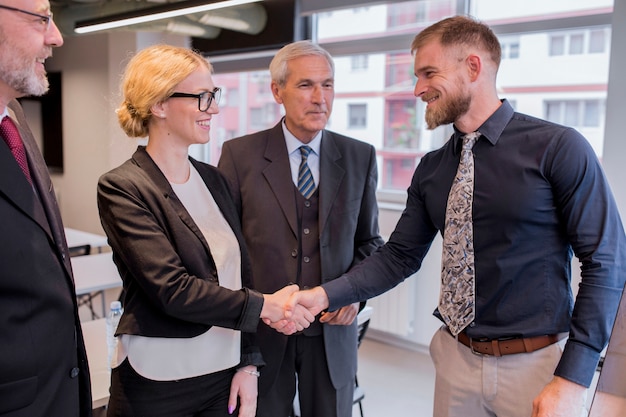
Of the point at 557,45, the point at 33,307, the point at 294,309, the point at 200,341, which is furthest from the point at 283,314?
the point at 557,45

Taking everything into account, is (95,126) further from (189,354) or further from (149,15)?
(189,354)

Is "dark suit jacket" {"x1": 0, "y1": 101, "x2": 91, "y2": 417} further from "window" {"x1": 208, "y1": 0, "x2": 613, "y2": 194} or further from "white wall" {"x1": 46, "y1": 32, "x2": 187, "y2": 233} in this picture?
"white wall" {"x1": 46, "y1": 32, "x2": 187, "y2": 233}

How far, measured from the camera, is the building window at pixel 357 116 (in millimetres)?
5492

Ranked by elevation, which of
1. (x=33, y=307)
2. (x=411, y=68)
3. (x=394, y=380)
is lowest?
(x=394, y=380)

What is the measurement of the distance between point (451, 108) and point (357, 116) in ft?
12.1

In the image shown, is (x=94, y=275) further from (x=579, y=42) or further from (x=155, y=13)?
(x=579, y=42)

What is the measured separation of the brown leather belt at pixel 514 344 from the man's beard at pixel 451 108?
2.37 feet

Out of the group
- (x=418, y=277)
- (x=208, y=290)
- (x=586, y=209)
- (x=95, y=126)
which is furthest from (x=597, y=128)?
(x=95, y=126)

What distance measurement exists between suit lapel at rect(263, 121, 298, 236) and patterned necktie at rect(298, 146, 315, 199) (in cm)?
5

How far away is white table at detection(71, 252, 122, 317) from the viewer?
3.83m

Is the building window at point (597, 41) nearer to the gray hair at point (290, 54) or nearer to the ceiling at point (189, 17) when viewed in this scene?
the gray hair at point (290, 54)

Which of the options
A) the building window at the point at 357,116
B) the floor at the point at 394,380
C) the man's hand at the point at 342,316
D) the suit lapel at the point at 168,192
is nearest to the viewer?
the suit lapel at the point at 168,192

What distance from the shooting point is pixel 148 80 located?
1822 millimetres

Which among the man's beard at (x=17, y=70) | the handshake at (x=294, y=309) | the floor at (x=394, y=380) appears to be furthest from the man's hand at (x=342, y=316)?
the floor at (x=394, y=380)
